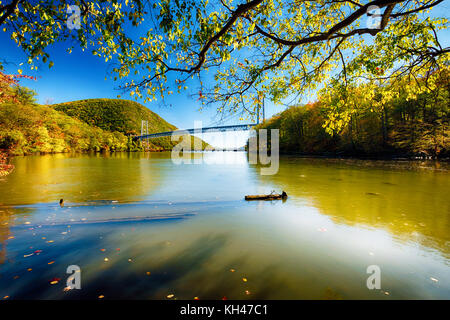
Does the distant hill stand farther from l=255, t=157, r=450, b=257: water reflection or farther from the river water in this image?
the river water

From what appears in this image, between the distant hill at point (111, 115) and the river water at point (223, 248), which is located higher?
the distant hill at point (111, 115)

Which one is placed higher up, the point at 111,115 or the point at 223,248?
the point at 111,115

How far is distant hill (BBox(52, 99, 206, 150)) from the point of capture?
112 meters

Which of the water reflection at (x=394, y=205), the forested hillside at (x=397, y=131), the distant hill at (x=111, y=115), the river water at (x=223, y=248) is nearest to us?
the river water at (x=223, y=248)

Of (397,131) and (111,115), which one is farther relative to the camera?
(111,115)

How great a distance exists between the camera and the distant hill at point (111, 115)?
11219cm

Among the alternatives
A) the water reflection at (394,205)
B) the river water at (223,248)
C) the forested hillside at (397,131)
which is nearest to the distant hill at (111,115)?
the forested hillside at (397,131)

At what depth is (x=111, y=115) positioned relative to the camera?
12225 centimetres

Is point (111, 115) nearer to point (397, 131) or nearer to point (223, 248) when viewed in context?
point (397, 131)

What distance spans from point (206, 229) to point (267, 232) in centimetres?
173

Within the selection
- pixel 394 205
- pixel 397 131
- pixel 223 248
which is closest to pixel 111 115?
pixel 397 131

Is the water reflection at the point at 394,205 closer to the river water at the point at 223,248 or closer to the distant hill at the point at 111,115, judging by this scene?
the river water at the point at 223,248
